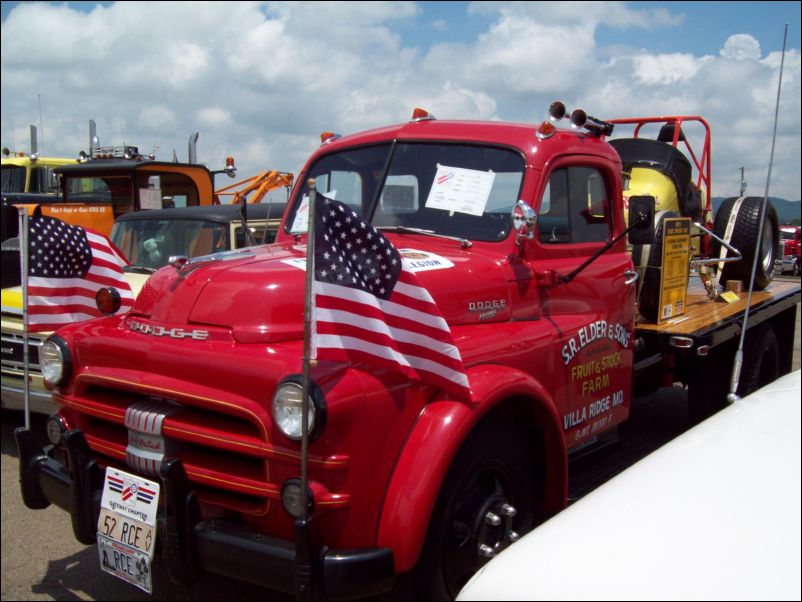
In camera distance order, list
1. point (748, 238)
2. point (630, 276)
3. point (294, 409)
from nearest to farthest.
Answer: point (294, 409) → point (630, 276) → point (748, 238)

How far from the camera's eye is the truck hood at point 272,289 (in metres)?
Result: 2.84

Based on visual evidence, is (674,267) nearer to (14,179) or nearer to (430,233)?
(430,233)

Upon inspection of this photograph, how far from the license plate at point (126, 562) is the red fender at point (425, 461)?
2.85 feet

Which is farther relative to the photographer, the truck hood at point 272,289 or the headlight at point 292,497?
the truck hood at point 272,289

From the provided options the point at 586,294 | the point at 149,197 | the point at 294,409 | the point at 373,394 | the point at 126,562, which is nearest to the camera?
the point at 294,409

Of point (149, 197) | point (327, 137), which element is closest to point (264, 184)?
point (149, 197)

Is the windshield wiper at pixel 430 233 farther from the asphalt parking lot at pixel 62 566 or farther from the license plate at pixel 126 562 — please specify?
the license plate at pixel 126 562


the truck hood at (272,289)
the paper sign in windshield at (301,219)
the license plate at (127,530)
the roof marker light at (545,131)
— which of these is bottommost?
the license plate at (127,530)

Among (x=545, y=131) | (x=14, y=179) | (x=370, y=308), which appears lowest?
(x=370, y=308)

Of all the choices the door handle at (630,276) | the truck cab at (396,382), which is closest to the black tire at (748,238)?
the door handle at (630,276)

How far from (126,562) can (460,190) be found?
7.06 ft

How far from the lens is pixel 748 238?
5.57m

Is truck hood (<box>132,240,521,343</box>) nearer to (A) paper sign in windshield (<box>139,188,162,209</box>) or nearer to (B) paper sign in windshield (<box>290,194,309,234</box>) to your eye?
(B) paper sign in windshield (<box>290,194,309,234</box>)

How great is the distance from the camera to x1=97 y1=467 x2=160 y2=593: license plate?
8.89 ft
